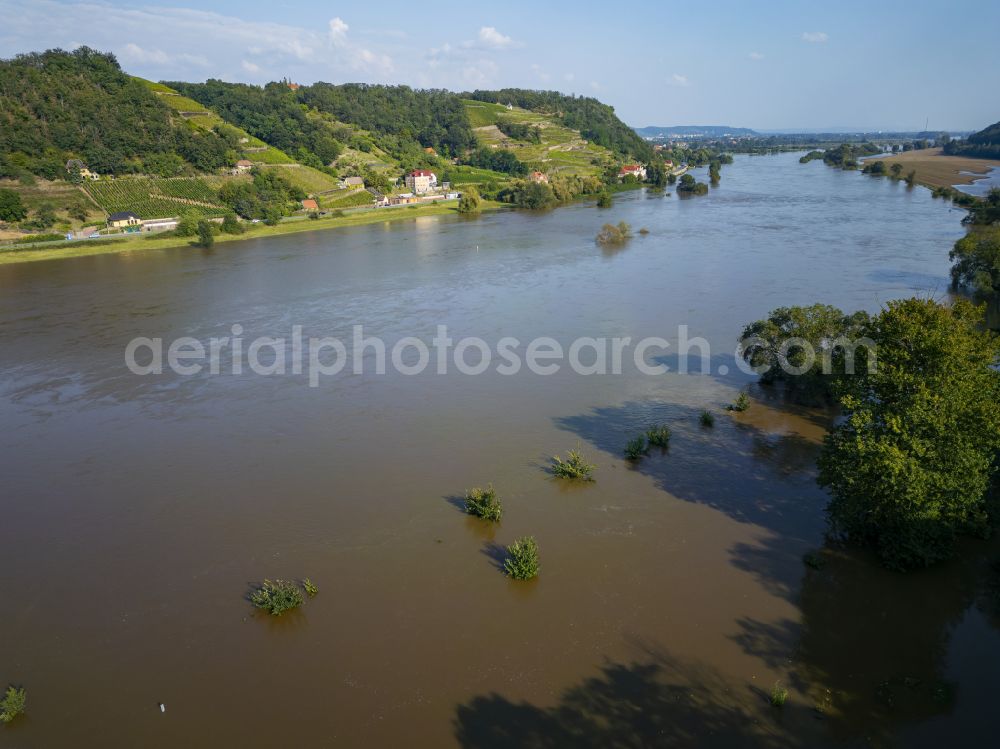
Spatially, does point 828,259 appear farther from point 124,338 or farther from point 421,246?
point 124,338

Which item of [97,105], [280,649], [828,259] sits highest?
[97,105]

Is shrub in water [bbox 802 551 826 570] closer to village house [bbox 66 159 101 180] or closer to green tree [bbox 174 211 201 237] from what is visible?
green tree [bbox 174 211 201 237]

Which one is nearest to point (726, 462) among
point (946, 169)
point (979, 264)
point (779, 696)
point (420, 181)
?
point (779, 696)

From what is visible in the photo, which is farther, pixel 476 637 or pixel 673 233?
pixel 673 233

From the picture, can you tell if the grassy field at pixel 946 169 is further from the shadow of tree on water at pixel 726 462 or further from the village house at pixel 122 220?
the village house at pixel 122 220

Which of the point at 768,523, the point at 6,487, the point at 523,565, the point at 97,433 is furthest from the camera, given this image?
the point at 97,433

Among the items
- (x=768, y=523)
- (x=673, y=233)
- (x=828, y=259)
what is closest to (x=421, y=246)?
(x=673, y=233)

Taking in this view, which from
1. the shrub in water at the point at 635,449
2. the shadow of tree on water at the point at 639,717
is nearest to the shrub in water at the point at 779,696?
the shadow of tree on water at the point at 639,717
